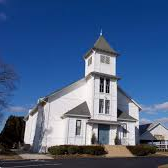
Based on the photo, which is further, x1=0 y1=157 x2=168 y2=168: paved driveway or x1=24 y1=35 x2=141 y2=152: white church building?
x1=24 y1=35 x2=141 y2=152: white church building

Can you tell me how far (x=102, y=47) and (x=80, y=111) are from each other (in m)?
9.84

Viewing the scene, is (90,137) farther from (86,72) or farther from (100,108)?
(86,72)

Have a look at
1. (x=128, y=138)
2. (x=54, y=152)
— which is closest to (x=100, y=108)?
(x=128, y=138)

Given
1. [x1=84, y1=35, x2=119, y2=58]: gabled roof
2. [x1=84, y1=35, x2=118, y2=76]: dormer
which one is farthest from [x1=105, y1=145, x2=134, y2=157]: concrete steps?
[x1=84, y1=35, x2=119, y2=58]: gabled roof

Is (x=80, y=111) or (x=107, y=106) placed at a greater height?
(x=107, y=106)

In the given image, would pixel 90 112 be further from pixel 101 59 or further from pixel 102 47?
pixel 102 47

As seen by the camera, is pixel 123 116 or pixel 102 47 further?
pixel 102 47

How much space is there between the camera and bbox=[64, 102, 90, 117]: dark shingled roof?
116 ft

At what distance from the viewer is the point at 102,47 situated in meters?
40.0

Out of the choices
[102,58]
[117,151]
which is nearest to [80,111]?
[117,151]

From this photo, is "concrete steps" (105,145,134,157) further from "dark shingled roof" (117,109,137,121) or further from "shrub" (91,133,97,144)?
"dark shingled roof" (117,109,137,121)

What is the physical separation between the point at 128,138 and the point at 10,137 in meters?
25.9

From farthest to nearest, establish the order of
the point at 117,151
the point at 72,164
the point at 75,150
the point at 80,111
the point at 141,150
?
the point at 80,111 → the point at 117,151 → the point at 141,150 → the point at 75,150 → the point at 72,164

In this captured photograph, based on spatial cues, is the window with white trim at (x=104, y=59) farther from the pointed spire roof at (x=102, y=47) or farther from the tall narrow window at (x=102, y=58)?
the pointed spire roof at (x=102, y=47)
